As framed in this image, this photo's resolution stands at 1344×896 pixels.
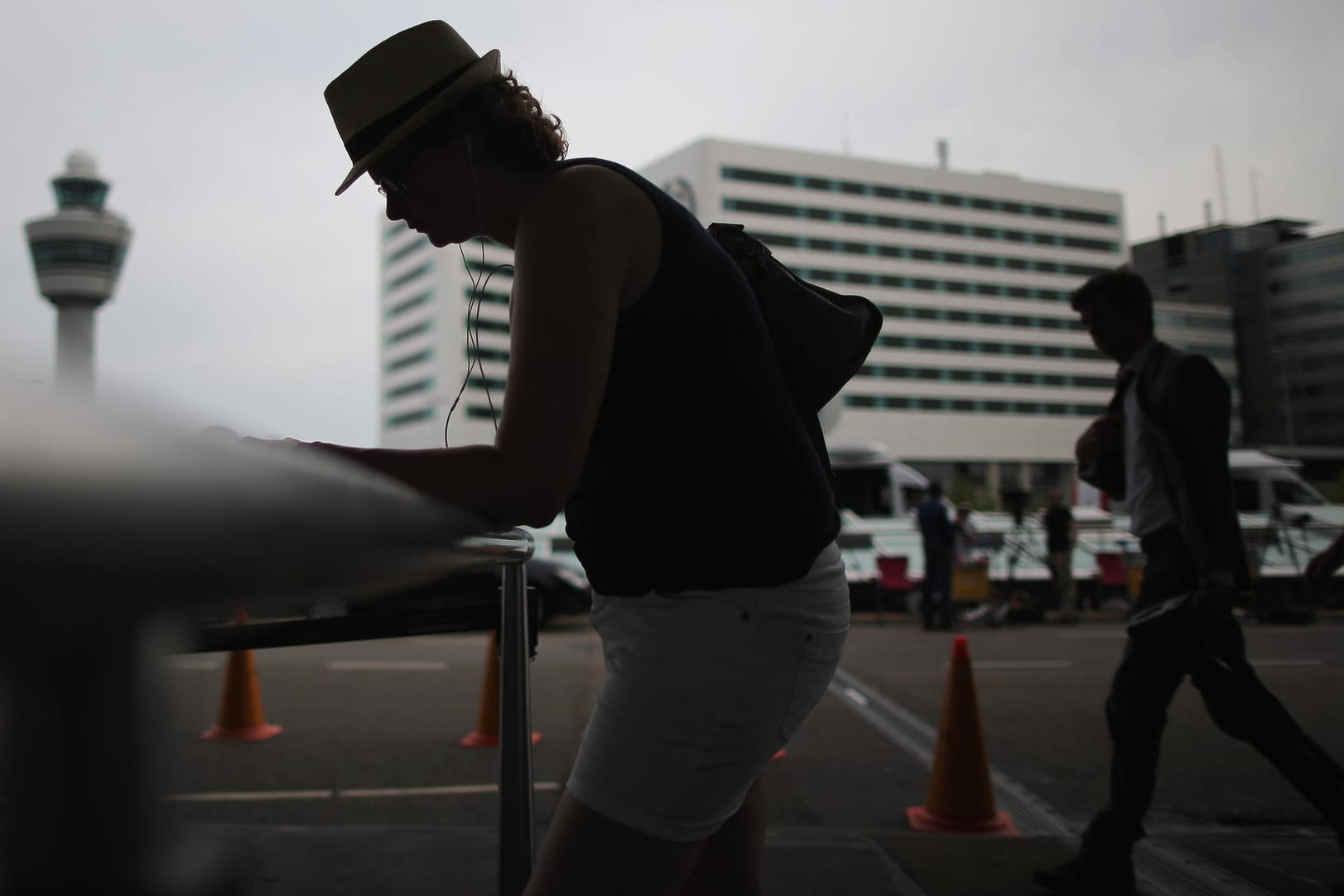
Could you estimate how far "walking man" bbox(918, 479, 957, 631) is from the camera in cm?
1262

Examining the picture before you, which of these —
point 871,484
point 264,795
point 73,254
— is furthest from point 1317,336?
point 264,795

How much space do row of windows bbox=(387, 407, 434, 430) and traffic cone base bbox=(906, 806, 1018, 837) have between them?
90363 millimetres

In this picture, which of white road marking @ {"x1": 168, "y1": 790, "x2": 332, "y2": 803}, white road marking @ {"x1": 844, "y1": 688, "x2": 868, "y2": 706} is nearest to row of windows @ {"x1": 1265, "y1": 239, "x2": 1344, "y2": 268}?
white road marking @ {"x1": 844, "y1": 688, "x2": 868, "y2": 706}

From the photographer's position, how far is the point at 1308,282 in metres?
88.2

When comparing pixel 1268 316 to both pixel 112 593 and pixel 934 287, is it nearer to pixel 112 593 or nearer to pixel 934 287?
pixel 934 287

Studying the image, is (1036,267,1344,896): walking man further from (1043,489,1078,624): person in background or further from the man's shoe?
(1043,489,1078,624): person in background

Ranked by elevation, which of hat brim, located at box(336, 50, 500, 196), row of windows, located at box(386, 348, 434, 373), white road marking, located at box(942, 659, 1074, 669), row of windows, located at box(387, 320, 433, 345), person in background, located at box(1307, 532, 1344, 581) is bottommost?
white road marking, located at box(942, 659, 1074, 669)

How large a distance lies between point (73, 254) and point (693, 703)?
66.0 m

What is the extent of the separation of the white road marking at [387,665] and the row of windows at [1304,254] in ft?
309

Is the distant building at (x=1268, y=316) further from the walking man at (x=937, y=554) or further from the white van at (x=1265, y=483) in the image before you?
the walking man at (x=937, y=554)

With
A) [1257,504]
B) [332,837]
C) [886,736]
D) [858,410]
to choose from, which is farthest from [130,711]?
[858,410]

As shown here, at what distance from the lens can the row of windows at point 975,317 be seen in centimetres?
8494

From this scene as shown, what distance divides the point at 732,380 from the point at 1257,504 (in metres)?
20.3

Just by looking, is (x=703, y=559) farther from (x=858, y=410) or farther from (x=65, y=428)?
(x=858, y=410)
